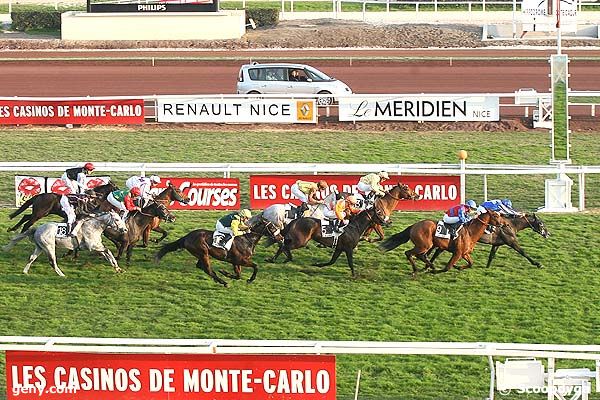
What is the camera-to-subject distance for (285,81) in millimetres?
31266

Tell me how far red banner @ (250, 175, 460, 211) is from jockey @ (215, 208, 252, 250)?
3021 millimetres

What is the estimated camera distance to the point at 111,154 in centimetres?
2581

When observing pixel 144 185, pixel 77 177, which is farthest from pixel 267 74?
pixel 144 185

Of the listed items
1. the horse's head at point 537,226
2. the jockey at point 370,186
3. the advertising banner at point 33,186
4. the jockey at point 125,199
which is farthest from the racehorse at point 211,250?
the horse's head at point 537,226

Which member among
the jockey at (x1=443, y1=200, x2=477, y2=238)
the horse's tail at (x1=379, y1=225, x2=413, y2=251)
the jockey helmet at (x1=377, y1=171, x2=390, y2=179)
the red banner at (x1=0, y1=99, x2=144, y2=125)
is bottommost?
the horse's tail at (x1=379, y1=225, x2=413, y2=251)

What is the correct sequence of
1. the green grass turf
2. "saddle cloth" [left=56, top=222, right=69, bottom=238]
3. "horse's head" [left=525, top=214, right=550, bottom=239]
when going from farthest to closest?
"horse's head" [left=525, top=214, right=550, bottom=239], "saddle cloth" [left=56, top=222, right=69, bottom=238], the green grass turf

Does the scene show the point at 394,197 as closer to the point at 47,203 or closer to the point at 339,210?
the point at 339,210

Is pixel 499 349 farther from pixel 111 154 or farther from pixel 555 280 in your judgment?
pixel 111 154

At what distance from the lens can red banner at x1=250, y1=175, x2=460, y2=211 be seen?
2019 centimetres

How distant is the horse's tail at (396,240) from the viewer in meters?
17.4

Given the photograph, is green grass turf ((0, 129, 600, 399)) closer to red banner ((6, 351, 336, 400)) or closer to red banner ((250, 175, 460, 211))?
red banner ((250, 175, 460, 211))

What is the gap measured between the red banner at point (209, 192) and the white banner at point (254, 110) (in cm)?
822

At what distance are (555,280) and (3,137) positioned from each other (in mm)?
14132

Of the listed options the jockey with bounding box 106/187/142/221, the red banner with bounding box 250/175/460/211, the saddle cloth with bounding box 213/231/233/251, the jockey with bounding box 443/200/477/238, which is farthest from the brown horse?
the jockey with bounding box 106/187/142/221
